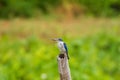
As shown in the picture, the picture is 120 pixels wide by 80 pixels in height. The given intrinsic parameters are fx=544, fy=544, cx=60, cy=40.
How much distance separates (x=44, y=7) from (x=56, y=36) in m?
5.46

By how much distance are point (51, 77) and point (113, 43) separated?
365cm

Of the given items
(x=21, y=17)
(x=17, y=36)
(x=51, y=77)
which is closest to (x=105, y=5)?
(x=21, y=17)

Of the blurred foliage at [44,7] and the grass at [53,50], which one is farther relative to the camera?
the blurred foliage at [44,7]

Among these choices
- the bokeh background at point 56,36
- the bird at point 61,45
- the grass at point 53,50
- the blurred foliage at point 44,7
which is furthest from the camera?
the blurred foliage at point 44,7

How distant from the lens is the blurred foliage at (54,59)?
950 centimetres

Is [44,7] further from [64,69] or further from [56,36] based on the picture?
[64,69]

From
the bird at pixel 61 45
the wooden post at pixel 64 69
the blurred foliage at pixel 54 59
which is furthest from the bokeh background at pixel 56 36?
the wooden post at pixel 64 69

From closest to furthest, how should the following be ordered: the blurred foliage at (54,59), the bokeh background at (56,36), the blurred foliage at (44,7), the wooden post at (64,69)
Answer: the wooden post at (64,69)
the blurred foliage at (54,59)
the bokeh background at (56,36)
the blurred foliage at (44,7)

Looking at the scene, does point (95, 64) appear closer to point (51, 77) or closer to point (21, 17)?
point (51, 77)

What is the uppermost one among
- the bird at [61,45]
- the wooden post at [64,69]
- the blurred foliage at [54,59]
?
the bird at [61,45]

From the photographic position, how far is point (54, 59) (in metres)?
10.4

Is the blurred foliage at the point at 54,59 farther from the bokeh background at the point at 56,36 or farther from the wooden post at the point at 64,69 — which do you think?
the wooden post at the point at 64,69

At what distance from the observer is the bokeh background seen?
980 centimetres

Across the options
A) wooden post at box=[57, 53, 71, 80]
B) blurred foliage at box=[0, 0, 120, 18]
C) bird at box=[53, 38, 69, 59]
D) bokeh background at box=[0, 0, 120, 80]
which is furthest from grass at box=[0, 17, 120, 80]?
wooden post at box=[57, 53, 71, 80]
